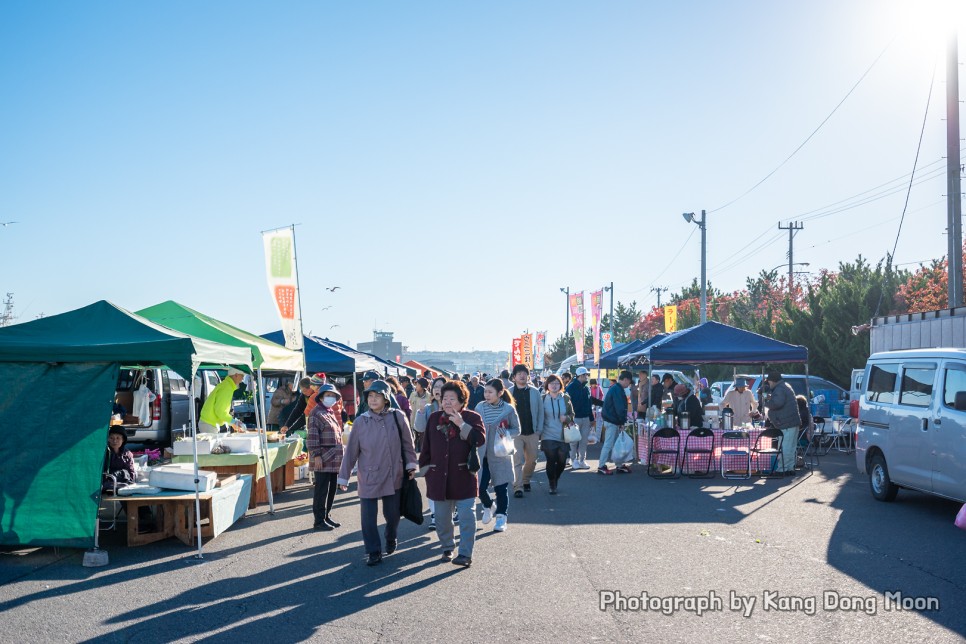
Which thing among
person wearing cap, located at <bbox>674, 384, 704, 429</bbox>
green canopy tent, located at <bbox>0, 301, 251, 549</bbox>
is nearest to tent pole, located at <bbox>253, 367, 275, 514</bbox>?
green canopy tent, located at <bbox>0, 301, 251, 549</bbox>

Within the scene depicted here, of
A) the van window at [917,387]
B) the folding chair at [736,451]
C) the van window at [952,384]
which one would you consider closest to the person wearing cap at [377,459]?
the van window at [952,384]

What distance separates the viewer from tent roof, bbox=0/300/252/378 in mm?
7828

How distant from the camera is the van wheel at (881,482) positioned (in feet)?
34.9

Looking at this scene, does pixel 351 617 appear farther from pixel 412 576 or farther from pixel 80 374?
pixel 80 374

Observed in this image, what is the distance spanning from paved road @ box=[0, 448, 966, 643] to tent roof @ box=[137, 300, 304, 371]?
2.32m

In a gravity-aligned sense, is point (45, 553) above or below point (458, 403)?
below

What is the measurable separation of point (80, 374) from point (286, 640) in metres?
4.18

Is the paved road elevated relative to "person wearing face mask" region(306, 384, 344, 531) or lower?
lower

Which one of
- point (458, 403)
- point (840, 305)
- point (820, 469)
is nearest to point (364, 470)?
point (458, 403)

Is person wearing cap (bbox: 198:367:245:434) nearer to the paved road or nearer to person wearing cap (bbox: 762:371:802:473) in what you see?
the paved road

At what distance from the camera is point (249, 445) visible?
1053 cm

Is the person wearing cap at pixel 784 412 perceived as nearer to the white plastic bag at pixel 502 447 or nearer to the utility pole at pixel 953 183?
the utility pole at pixel 953 183

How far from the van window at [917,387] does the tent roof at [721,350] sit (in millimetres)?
4001

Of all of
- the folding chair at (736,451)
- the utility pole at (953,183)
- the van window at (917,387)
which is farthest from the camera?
the utility pole at (953,183)
